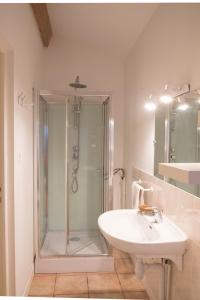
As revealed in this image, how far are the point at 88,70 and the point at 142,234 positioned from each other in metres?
2.32

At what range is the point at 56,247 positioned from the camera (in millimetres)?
2934

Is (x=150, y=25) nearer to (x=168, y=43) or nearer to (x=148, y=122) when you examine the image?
(x=168, y=43)

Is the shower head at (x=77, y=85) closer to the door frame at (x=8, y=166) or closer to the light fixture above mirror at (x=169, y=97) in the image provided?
the light fixture above mirror at (x=169, y=97)

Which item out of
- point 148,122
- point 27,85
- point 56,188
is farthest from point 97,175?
point 27,85

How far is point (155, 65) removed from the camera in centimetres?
227

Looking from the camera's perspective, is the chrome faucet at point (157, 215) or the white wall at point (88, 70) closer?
the chrome faucet at point (157, 215)

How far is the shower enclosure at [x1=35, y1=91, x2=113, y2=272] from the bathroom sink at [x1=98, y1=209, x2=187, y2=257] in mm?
700

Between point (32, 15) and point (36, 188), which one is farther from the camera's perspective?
point (36, 188)

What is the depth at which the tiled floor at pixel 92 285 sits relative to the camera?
2.26m

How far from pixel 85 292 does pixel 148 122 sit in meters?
1.64

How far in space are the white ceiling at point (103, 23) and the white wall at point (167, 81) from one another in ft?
0.39

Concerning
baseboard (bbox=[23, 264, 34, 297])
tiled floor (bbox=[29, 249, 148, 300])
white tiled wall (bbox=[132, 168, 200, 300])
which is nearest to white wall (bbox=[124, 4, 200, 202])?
white tiled wall (bbox=[132, 168, 200, 300])

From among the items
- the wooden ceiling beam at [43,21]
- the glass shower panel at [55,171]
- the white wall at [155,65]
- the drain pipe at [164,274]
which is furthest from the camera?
the glass shower panel at [55,171]

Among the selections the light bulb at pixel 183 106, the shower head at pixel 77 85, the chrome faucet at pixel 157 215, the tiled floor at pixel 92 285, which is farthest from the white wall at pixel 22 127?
the light bulb at pixel 183 106
